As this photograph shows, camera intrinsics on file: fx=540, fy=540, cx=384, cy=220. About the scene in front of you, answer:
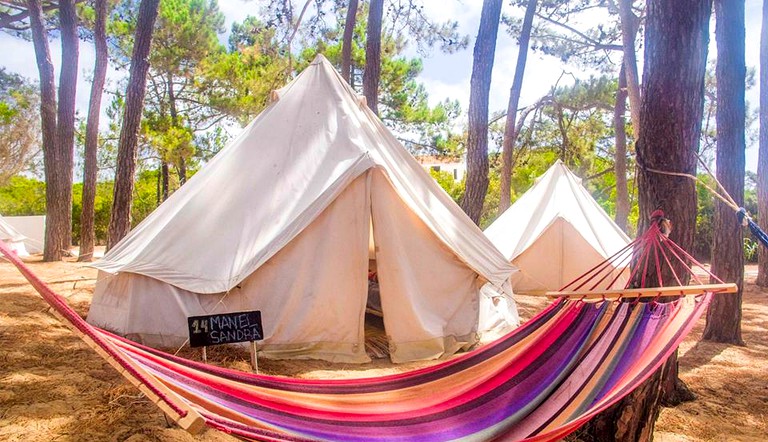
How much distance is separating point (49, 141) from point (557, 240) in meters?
8.55

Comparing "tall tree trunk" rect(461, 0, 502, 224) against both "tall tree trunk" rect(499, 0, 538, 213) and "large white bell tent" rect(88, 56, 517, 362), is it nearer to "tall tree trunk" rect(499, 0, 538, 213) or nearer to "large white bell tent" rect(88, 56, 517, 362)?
"large white bell tent" rect(88, 56, 517, 362)

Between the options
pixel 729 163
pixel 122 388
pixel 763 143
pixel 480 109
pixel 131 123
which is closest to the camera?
pixel 122 388

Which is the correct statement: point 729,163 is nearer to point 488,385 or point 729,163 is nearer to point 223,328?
point 488,385

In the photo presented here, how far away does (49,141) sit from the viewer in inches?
368

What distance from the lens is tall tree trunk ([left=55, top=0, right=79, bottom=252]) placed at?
9039 millimetres

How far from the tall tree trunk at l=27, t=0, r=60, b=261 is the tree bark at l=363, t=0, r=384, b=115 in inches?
217

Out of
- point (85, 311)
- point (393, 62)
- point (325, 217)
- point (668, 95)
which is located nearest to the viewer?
point (668, 95)

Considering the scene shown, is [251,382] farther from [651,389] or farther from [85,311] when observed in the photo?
[85,311]

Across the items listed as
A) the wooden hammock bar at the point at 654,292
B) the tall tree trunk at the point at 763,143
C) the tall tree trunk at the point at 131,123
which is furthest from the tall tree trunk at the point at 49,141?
the tall tree trunk at the point at 763,143

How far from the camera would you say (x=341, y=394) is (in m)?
2.35

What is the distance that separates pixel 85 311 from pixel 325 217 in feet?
8.52

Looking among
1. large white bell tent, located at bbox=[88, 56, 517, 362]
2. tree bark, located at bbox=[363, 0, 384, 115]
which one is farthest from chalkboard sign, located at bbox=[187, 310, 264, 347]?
tree bark, located at bbox=[363, 0, 384, 115]

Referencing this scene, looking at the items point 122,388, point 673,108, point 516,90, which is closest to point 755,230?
point 673,108

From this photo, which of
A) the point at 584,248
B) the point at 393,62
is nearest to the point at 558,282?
the point at 584,248
